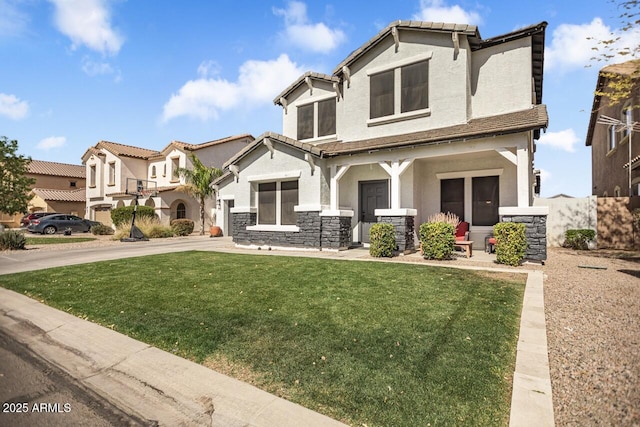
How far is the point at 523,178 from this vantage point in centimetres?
873

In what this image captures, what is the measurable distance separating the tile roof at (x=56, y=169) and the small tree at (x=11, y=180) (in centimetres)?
1806

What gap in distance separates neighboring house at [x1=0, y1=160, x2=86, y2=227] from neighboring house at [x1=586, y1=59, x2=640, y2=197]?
45145mm

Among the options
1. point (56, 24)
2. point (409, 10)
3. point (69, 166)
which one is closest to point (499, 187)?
point (409, 10)

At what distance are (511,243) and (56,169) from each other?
4878 cm

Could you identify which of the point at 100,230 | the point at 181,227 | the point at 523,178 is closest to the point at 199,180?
the point at 181,227

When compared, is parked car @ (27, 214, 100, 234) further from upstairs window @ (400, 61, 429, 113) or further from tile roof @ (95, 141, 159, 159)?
upstairs window @ (400, 61, 429, 113)

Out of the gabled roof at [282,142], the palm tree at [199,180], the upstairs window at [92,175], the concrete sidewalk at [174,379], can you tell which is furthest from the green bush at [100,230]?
the concrete sidewalk at [174,379]

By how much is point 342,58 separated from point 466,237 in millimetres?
8743

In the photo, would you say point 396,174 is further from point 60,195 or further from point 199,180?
point 60,195

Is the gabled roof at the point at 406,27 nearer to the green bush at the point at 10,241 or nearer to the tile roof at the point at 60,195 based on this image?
the green bush at the point at 10,241

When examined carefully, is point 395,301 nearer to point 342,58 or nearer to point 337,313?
point 337,313

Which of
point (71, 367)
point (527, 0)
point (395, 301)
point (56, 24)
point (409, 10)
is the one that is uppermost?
point (409, 10)

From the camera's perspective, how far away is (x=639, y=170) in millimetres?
13859

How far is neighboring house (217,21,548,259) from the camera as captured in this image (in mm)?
10219
